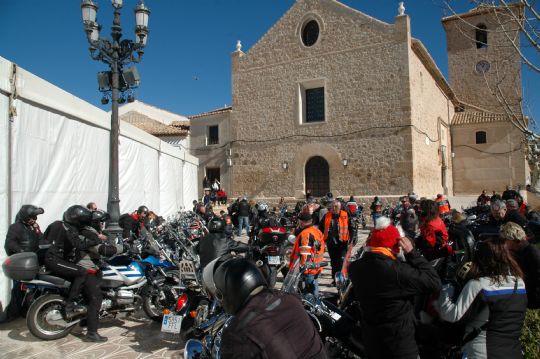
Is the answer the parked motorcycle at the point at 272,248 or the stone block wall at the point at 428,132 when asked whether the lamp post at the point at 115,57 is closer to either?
the parked motorcycle at the point at 272,248

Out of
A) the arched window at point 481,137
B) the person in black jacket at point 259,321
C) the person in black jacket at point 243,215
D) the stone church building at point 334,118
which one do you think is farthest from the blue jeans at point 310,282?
the arched window at point 481,137

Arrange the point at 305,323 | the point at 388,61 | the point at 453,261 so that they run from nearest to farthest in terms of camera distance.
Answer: the point at 305,323, the point at 453,261, the point at 388,61

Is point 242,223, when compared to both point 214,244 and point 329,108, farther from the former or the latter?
point 214,244

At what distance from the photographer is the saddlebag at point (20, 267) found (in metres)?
4.38

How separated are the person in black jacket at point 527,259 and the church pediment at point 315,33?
54.6 ft

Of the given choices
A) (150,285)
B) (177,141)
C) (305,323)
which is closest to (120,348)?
(150,285)

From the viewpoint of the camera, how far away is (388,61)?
59.3 feet

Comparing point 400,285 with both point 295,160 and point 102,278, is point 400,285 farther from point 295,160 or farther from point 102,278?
point 295,160

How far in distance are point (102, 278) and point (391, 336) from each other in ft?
12.3

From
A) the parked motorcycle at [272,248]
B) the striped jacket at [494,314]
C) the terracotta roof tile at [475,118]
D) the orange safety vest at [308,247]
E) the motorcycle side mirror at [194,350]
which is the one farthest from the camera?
the terracotta roof tile at [475,118]

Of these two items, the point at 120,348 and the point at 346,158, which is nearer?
the point at 120,348

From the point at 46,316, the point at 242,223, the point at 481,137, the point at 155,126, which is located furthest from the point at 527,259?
the point at 155,126

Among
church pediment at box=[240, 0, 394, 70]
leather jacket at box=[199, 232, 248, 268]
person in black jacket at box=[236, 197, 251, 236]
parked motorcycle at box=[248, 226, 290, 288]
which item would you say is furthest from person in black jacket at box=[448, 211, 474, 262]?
church pediment at box=[240, 0, 394, 70]

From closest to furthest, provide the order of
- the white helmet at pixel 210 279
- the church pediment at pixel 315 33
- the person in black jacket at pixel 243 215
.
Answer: the white helmet at pixel 210 279 < the person in black jacket at pixel 243 215 < the church pediment at pixel 315 33
